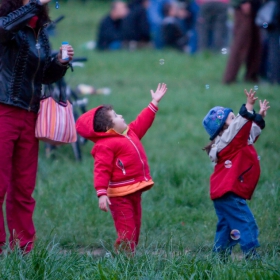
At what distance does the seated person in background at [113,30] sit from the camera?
1809 cm

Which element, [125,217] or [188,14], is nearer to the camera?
[125,217]

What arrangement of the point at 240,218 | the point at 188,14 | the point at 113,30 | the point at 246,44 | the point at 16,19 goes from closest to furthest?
1. the point at 16,19
2. the point at 240,218
3. the point at 246,44
4. the point at 113,30
5. the point at 188,14

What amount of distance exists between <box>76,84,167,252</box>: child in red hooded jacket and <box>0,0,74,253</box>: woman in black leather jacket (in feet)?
1.44

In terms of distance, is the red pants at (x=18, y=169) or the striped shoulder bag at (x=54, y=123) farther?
the striped shoulder bag at (x=54, y=123)

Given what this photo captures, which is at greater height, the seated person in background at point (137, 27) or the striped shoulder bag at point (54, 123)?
the striped shoulder bag at point (54, 123)

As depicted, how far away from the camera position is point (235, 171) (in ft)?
15.2

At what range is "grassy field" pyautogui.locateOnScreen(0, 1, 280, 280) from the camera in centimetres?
414

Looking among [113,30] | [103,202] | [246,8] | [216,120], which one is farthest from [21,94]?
[113,30]

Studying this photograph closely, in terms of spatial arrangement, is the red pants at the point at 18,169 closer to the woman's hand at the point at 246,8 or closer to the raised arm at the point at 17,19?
the raised arm at the point at 17,19

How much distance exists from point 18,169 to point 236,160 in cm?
162

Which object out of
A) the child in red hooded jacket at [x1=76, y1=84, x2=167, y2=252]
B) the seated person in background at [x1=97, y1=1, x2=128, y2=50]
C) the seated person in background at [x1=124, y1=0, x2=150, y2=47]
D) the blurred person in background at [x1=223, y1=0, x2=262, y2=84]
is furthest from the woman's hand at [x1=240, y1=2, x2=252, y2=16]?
the child in red hooded jacket at [x1=76, y1=84, x2=167, y2=252]

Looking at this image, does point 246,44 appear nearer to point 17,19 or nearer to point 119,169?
point 119,169

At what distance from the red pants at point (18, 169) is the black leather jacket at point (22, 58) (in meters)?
0.11

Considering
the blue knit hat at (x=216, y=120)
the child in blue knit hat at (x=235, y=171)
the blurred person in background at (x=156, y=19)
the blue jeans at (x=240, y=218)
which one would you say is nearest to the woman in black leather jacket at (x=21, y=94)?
the blue knit hat at (x=216, y=120)
